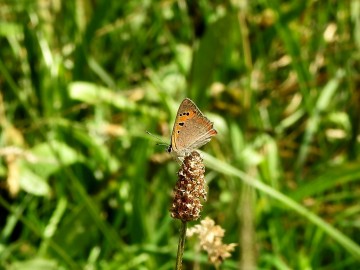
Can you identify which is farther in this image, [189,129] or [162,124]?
[162,124]

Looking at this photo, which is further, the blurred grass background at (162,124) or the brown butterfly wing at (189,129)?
the blurred grass background at (162,124)

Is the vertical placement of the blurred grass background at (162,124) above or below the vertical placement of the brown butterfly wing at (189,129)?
above

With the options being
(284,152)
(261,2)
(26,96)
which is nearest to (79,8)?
(26,96)

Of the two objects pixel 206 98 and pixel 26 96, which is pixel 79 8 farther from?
pixel 206 98

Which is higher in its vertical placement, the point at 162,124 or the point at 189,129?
the point at 162,124
